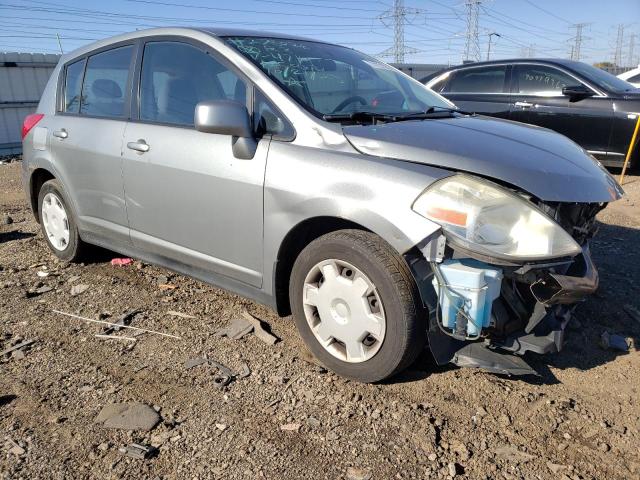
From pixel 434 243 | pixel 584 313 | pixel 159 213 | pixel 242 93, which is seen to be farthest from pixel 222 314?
pixel 584 313

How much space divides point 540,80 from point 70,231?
649 centimetres

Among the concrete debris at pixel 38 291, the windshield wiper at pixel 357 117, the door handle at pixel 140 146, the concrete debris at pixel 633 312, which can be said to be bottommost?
the concrete debris at pixel 38 291

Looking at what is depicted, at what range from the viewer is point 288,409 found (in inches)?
98.7

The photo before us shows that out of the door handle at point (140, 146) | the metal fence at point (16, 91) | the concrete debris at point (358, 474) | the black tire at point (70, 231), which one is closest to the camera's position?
the concrete debris at point (358, 474)

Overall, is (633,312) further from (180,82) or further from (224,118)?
(180,82)

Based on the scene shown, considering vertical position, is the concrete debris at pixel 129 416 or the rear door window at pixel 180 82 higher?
the rear door window at pixel 180 82

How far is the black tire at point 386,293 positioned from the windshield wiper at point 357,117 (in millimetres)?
635

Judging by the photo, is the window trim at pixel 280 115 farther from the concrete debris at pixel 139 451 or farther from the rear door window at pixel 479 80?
the rear door window at pixel 479 80

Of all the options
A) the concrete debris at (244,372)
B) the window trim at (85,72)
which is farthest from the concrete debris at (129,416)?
the window trim at (85,72)

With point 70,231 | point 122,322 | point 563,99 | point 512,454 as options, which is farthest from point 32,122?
point 563,99

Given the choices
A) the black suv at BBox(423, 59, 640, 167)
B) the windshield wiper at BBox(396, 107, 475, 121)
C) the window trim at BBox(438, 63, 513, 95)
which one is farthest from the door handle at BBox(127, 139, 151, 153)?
the window trim at BBox(438, 63, 513, 95)

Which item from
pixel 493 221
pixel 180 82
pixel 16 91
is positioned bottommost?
pixel 493 221

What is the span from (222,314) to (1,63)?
1173 cm

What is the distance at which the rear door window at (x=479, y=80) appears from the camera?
771 centimetres
